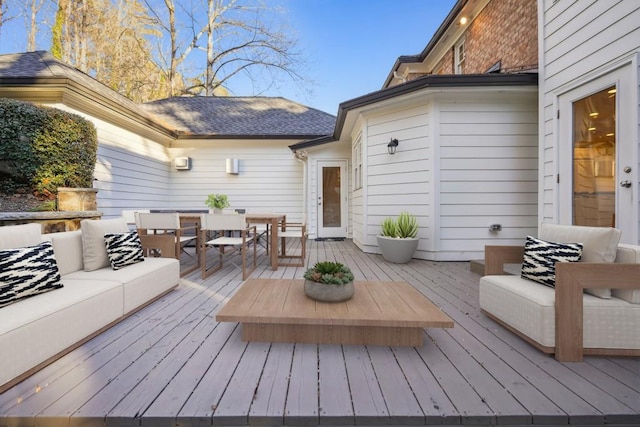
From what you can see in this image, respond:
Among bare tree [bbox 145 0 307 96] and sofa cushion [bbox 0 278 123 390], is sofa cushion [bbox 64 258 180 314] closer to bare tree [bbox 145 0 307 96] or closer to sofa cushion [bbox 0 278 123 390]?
sofa cushion [bbox 0 278 123 390]

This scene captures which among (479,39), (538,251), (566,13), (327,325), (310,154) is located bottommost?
(327,325)

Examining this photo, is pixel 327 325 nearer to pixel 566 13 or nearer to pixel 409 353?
pixel 409 353

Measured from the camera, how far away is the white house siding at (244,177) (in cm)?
762

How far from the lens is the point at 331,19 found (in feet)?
35.8

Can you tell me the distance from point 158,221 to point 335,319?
3.07 m

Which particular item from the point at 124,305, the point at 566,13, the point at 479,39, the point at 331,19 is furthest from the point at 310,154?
the point at 331,19

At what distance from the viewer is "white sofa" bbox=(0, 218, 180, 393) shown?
1.42 metres

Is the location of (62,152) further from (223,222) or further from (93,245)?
(223,222)

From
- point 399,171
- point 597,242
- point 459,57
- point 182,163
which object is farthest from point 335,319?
point 459,57

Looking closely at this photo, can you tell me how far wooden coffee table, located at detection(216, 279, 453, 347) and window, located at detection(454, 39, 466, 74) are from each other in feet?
22.4

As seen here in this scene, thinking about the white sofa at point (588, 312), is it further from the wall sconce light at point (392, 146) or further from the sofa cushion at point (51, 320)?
the wall sconce light at point (392, 146)

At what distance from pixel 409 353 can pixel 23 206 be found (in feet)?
17.2

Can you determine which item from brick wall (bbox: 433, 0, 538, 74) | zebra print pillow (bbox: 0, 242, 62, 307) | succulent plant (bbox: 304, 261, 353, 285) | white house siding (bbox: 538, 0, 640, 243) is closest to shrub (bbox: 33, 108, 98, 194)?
zebra print pillow (bbox: 0, 242, 62, 307)

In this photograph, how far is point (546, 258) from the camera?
6.70 feet
